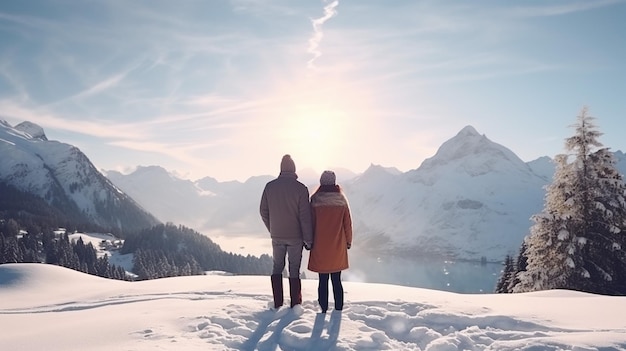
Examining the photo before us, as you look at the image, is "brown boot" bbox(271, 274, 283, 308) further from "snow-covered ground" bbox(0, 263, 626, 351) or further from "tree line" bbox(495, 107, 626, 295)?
"tree line" bbox(495, 107, 626, 295)

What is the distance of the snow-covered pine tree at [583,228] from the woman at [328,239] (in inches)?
575

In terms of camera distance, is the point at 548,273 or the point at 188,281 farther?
the point at 548,273

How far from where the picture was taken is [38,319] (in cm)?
859

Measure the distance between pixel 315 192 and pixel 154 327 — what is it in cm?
380

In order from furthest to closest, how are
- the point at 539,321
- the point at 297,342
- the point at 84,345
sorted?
the point at 539,321
the point at 297,342
the point at 84,345

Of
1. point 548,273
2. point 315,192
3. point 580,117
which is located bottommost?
point 548,273

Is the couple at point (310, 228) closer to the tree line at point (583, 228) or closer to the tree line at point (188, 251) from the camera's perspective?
the tree line at point (583, 228)

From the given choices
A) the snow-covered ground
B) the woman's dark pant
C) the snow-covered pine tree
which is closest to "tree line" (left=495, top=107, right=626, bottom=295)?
the snow-covered pine tree

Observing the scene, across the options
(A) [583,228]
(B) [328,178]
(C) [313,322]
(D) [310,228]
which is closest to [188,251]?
(A) [583,228]

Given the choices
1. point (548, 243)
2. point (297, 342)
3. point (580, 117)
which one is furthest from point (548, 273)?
point (297, 342)

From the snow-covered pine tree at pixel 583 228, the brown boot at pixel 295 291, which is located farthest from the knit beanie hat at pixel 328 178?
the snow-covered pine tree at pixel 583 228

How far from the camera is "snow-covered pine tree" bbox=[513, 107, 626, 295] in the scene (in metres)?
19.2

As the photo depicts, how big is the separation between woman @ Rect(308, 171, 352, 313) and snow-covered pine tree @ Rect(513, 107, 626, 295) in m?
14.6

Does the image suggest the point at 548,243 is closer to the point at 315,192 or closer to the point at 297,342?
the point at 315,192
